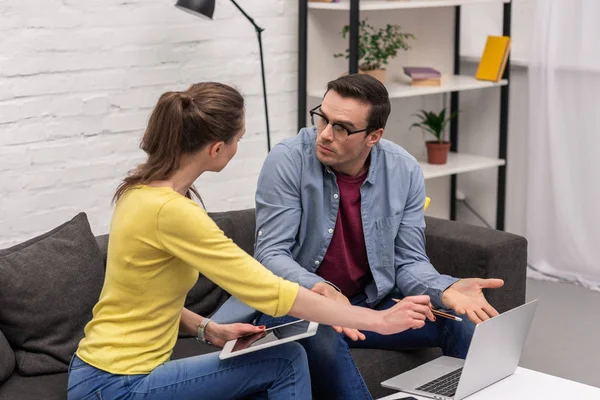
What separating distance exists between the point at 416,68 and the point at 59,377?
2.27 m

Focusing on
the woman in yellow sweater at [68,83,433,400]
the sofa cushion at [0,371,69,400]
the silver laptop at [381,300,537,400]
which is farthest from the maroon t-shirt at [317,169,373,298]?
the sofa cushion at [0,371,69,400]

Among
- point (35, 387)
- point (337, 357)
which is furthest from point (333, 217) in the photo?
point (35, 387)

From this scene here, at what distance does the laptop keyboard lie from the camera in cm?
215

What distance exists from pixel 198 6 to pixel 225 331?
54.3 inches

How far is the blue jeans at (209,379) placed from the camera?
207 centimetres

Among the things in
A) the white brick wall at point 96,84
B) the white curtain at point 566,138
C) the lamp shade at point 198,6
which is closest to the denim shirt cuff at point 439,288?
the lamp shade at point 198,6

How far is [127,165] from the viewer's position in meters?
3.49

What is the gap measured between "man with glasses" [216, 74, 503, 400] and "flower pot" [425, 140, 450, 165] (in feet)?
4.98

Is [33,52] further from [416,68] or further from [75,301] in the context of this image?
[416,68]

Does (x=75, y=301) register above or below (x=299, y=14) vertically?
below

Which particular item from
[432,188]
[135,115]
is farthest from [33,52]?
[432,188]

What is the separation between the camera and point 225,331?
2258mm

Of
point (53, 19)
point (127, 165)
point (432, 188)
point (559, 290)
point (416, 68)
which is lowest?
point (559, 290)

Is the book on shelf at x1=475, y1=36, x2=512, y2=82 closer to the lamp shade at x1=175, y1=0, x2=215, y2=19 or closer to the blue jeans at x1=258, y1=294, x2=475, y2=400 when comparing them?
the lamp shade at x1=175, y1=0, x2=215, y2=19
